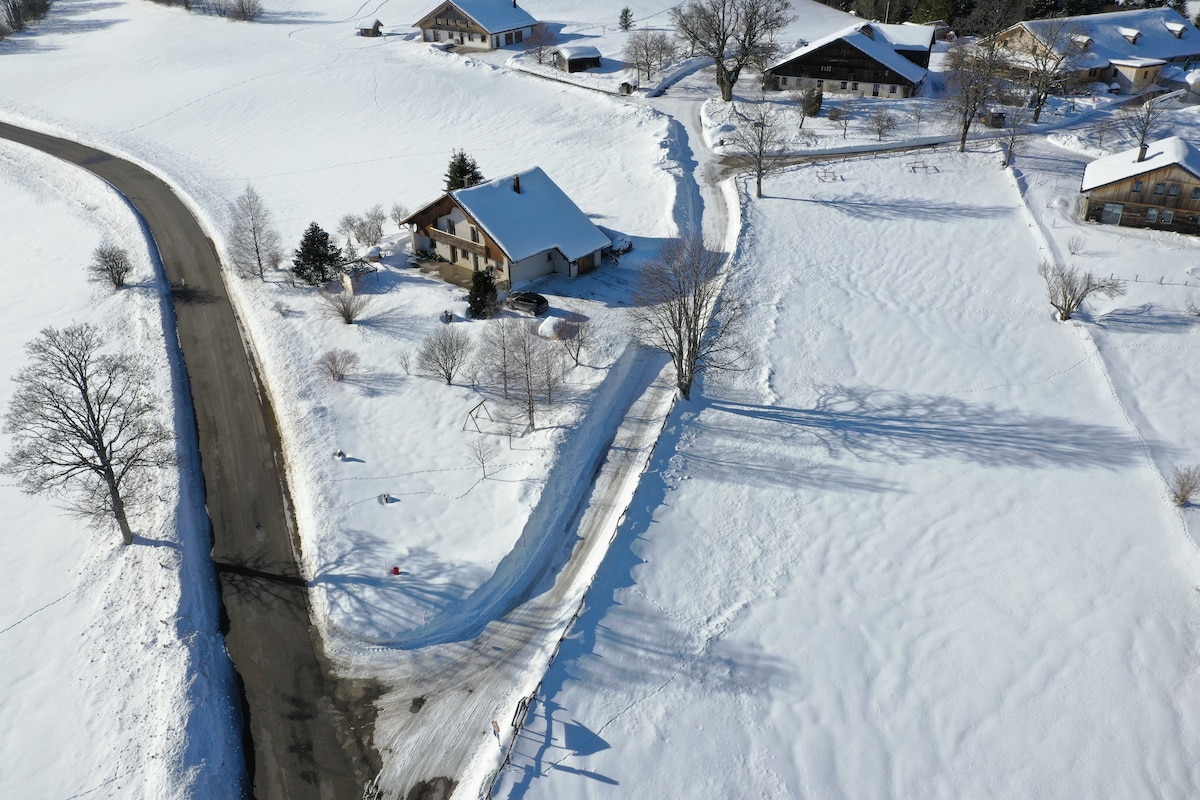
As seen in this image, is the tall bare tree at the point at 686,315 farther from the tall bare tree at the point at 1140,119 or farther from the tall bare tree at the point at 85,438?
the tall bare tree at the point at 1140,119

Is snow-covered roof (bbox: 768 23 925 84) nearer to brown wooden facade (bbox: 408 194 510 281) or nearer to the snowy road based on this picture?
brown wooden facade (bbox: 408 194 510 281)

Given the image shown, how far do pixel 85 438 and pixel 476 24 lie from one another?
264ft

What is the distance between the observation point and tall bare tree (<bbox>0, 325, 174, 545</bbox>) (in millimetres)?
29578

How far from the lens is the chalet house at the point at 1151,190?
51.5 metres

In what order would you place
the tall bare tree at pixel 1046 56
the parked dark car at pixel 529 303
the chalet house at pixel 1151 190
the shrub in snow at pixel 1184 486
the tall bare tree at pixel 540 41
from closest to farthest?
the shrub in snow at pixel 1184 486 < the parked dark car at pixel 529 303 < the chalet house at pixel 1151 190 < the tall bare tree at pixel 1046 56 < the tall bare tree at pixel 540 41

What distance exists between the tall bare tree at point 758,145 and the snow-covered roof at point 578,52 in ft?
75.6

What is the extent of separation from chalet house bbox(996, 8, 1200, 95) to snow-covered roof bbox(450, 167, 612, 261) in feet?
161

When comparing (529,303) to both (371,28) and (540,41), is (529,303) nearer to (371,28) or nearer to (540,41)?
(540,41)

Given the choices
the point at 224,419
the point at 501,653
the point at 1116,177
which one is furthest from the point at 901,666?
the point at 1116,177

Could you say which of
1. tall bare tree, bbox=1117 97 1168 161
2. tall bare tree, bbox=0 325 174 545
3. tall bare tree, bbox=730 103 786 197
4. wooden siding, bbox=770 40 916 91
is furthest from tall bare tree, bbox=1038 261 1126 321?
tall bare tree, bbox=0 325 174 545

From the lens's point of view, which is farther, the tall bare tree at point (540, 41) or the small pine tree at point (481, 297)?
the tall bare tree at point (540, 41)

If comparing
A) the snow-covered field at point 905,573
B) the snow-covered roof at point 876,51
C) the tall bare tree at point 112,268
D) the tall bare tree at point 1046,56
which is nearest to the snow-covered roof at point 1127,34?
the tall bare tree at point 1046,56

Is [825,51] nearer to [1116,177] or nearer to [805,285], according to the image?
[1116,177]

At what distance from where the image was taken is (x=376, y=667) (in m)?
26.7
